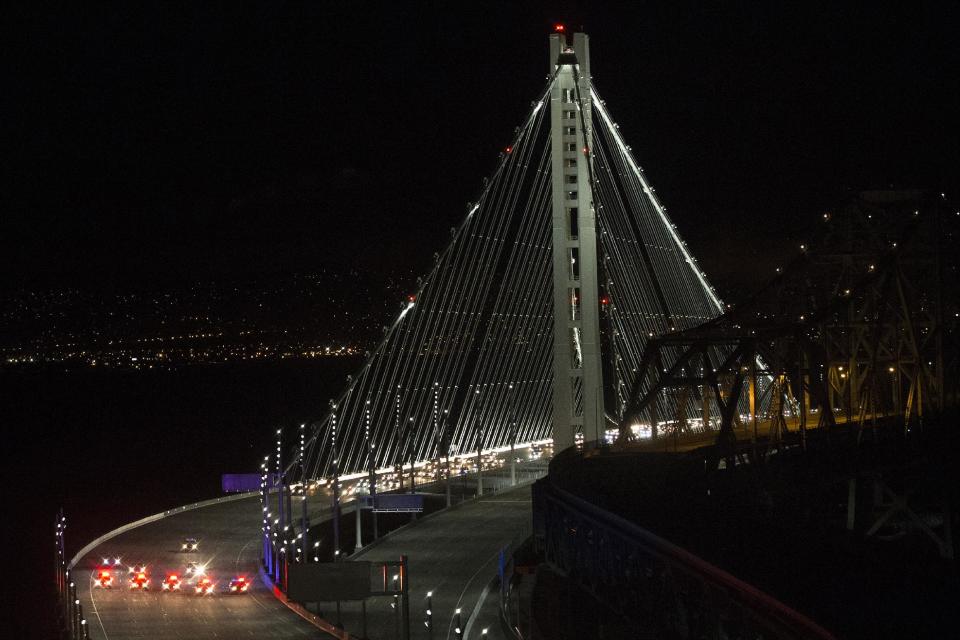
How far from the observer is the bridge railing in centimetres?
1094

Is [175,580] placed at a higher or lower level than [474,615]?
lower

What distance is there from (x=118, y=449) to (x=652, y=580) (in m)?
98.9

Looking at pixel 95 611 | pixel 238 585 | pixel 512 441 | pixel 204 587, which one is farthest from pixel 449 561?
pixel 512 441

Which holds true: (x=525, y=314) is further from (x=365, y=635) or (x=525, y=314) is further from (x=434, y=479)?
(x=365, y=635)

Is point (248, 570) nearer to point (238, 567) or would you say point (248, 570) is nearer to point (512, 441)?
point (238, 567)

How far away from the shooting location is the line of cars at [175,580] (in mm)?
28266

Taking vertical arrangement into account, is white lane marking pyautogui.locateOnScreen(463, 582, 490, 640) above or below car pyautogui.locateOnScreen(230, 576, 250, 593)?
above

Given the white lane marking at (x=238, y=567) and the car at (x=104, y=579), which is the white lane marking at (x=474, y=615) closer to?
the white lane marking at (x=238, y=567)

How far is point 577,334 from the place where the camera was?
33781 mm

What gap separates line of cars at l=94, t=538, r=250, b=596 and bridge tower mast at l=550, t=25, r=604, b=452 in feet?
27.9

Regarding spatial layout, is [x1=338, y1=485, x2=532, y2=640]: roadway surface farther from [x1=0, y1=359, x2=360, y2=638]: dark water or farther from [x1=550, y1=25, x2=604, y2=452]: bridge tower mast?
[x1=0, y1=359, x2=360, y2=638]: dark water

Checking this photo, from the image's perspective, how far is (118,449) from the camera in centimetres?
10819

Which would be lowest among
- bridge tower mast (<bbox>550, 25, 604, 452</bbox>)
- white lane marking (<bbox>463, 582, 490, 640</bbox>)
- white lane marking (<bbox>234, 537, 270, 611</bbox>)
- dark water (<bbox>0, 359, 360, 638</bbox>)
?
dark water (<bbox>0, 359, 360, 638</bbox>)

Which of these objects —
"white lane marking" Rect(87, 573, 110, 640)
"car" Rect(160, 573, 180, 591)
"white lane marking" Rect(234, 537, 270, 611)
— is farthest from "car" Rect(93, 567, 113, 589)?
"white lane marking" Rect(234, 537, 270, 611)
